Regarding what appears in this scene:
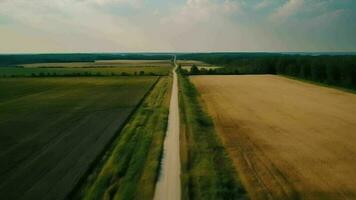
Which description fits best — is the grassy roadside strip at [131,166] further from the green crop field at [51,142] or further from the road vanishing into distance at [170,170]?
the green crop field at [51,142]

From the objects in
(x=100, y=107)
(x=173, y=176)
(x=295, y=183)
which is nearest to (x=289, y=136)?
(x=295, y=183)

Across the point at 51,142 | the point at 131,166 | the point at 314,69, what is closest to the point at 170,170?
the point at 131,166

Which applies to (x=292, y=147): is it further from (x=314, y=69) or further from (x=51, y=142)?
(x=314, y=69)

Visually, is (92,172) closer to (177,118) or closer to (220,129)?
(220,129)

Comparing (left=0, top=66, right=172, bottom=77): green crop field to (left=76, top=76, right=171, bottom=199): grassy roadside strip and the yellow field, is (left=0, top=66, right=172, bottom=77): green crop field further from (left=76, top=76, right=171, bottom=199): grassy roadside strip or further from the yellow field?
(left=76, top=76, right=171, bottom=199): grassy roadside strip

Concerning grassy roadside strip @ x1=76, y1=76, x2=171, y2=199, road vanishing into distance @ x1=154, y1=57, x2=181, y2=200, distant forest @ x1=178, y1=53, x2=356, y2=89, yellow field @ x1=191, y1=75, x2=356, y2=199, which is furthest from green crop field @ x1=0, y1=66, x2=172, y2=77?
road vanishing into distance @ x1=154, y1=57, x2=181, y2=200
